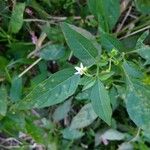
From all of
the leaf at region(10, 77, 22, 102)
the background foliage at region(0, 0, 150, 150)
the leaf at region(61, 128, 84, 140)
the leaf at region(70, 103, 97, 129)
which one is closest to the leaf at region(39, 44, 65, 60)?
the background foliage at region(0, 0, 150, 150)

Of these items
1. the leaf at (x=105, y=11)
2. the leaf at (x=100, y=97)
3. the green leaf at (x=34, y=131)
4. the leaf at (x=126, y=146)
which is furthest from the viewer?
the leaf at (x=126, y=146)

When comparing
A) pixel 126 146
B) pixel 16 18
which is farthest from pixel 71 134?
pixel 16 18

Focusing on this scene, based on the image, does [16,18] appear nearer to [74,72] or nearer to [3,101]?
[3,101]

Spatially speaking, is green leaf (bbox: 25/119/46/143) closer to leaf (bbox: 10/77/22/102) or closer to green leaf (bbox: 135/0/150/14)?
leaf (bbox: 10/77/22/102)

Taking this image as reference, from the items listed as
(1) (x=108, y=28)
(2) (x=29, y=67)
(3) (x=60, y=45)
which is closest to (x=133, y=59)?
(1) (x=108, y=28)

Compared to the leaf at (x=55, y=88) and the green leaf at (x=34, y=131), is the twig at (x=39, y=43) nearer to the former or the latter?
the green leaf at (x=34, y=131)

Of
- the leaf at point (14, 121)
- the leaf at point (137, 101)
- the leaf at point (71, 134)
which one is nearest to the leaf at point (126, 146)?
the leaf at point (71, 134)

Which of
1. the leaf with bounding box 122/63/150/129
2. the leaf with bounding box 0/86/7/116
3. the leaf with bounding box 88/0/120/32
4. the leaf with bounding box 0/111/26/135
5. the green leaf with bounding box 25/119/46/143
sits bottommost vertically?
the green leaf with bounding box 25/119/46/143

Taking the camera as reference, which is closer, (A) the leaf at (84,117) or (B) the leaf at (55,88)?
(B) the leaf at (55,88)

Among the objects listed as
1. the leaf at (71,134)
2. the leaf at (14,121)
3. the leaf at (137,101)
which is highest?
the leaf at (137,101)
